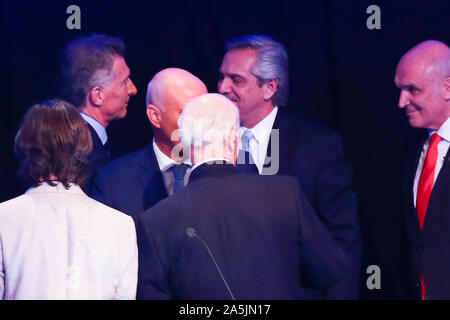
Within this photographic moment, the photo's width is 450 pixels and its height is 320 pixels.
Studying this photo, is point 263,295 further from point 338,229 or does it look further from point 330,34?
point 330,34

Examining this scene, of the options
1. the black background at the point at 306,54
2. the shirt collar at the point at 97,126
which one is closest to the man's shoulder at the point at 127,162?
the shirt collar at the point at 97,126

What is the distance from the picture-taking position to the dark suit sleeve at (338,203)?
3584mm

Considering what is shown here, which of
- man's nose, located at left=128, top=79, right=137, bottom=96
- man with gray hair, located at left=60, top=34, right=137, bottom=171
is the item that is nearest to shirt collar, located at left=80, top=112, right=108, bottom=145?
man with gray hair, located at left=60, top=34, right=137, bottom=171

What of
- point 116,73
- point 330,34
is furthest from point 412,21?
point 116,73

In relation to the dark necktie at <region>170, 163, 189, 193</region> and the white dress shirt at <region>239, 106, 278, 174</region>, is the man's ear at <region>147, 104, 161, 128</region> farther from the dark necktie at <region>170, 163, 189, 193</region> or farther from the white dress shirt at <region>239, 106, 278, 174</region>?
the white dress shirt at <region>239, 106, 278, 174</region>

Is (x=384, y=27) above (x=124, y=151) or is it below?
above

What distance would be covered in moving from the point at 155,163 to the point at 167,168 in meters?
0.06

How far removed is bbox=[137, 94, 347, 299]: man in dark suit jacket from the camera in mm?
2684

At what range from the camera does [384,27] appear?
13.7 feet

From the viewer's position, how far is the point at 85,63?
13.3 feet

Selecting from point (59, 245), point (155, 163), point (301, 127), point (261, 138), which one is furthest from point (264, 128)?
point (59, 245)

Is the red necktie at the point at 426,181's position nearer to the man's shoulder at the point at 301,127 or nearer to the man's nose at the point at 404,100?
the man's nose at the point at 404,100
